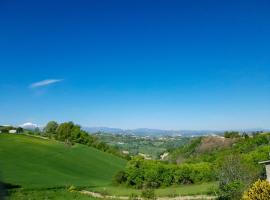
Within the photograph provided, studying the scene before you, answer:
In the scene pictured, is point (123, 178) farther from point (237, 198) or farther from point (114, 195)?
point (237, 198)

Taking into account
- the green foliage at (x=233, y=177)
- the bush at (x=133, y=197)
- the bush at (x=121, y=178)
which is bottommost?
the bush at (x=133, y=197)

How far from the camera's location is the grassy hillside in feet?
240

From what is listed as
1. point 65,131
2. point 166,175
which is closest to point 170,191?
point 166,175

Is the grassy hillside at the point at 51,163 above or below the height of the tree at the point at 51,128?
below

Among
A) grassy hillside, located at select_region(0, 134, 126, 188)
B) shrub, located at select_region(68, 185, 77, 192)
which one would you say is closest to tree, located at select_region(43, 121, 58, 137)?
grassy hillside, located at select_region(0, 134, 126, 188)

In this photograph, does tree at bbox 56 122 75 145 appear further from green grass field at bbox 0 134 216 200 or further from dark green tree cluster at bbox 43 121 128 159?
green grass field at bbox 0 134 216 200

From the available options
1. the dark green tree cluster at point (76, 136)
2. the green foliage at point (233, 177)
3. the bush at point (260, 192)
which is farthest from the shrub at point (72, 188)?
the dark green tree cluster at point (76, 136)

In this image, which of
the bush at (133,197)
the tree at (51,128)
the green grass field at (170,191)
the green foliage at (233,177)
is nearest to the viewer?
the green foliage at (233,177)

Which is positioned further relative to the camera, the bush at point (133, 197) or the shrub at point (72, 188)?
the shrub at point (72, 188)

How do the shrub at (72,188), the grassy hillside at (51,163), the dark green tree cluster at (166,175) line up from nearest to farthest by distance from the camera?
the shrub at (72,188)
the dark green tree cluster at (166,175)
the grassy hillside at (51,163)

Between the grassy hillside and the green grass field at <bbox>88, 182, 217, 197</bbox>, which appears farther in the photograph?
the grassy hillside

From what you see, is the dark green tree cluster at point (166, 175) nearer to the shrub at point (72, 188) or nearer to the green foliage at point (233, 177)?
the shrub at point (72, 188)

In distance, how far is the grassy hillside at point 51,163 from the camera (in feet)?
240

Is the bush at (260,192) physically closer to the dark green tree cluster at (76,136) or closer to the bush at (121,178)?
the bush at (121,178)
